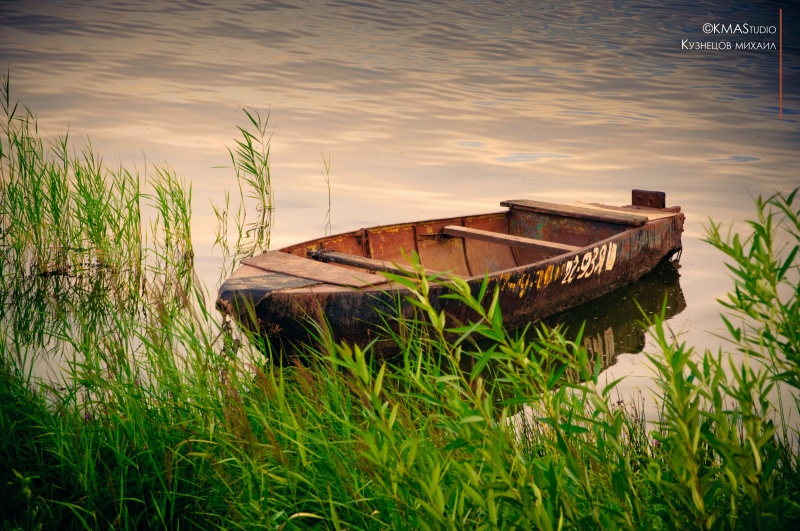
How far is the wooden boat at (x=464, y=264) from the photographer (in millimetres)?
5082

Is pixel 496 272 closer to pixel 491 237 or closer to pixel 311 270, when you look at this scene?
pixel 311 270

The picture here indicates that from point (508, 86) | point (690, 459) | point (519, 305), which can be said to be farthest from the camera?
point (508, 86)

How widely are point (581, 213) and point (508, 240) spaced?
122 centimetres

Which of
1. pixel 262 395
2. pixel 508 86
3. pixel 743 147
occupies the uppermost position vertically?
pixel 508 86

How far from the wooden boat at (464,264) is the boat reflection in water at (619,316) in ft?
0.42

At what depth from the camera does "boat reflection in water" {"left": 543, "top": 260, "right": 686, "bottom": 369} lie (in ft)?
21.4

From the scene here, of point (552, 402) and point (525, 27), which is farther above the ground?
point (525, 27)

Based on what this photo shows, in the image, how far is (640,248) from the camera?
7707 mm

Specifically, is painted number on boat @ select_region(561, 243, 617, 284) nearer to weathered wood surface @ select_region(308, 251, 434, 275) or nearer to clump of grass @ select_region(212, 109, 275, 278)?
weathered wood surface @ select_region(308, 251, 434, 275)

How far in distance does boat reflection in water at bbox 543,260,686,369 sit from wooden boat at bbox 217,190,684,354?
0.13 metres

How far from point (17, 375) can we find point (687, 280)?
668cm

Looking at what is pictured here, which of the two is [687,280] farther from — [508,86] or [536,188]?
[508,86]

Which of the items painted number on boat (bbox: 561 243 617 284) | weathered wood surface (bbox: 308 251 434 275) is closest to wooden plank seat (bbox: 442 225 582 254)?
painted number on boat (bbox: 561 243 617 284)

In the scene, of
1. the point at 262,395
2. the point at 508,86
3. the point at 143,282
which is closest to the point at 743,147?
the point at 508,86
